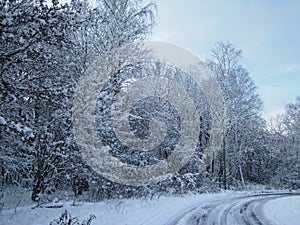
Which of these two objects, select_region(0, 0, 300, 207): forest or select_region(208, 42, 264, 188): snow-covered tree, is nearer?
select_region(0, 0, 300, 207): forest

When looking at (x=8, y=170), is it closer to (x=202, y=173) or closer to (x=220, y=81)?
(x=202, y=173)

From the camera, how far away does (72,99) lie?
9133 mm

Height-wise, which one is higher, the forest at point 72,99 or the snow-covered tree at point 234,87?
the snow-covered tree at point 234,87

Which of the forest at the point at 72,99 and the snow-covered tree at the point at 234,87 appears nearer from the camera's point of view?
the forest at the point at 72,99

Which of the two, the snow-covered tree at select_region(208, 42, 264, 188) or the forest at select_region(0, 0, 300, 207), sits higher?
the snow-covered tree at select_region(208, 42, 264, 188)

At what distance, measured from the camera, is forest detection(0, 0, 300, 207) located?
5816 millimetres

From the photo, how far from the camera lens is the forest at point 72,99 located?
19.1ft

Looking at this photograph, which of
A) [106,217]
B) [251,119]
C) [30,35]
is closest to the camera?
[30,35]

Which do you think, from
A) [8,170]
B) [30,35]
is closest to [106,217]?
[8,170]

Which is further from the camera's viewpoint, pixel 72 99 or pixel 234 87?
pixel 234 87

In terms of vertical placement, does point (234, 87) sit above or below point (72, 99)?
above

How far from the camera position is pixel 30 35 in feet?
18.4

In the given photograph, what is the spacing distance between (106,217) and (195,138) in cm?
1619

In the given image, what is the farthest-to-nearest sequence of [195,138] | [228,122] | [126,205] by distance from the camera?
[228,122], [195,138], [126,205]
